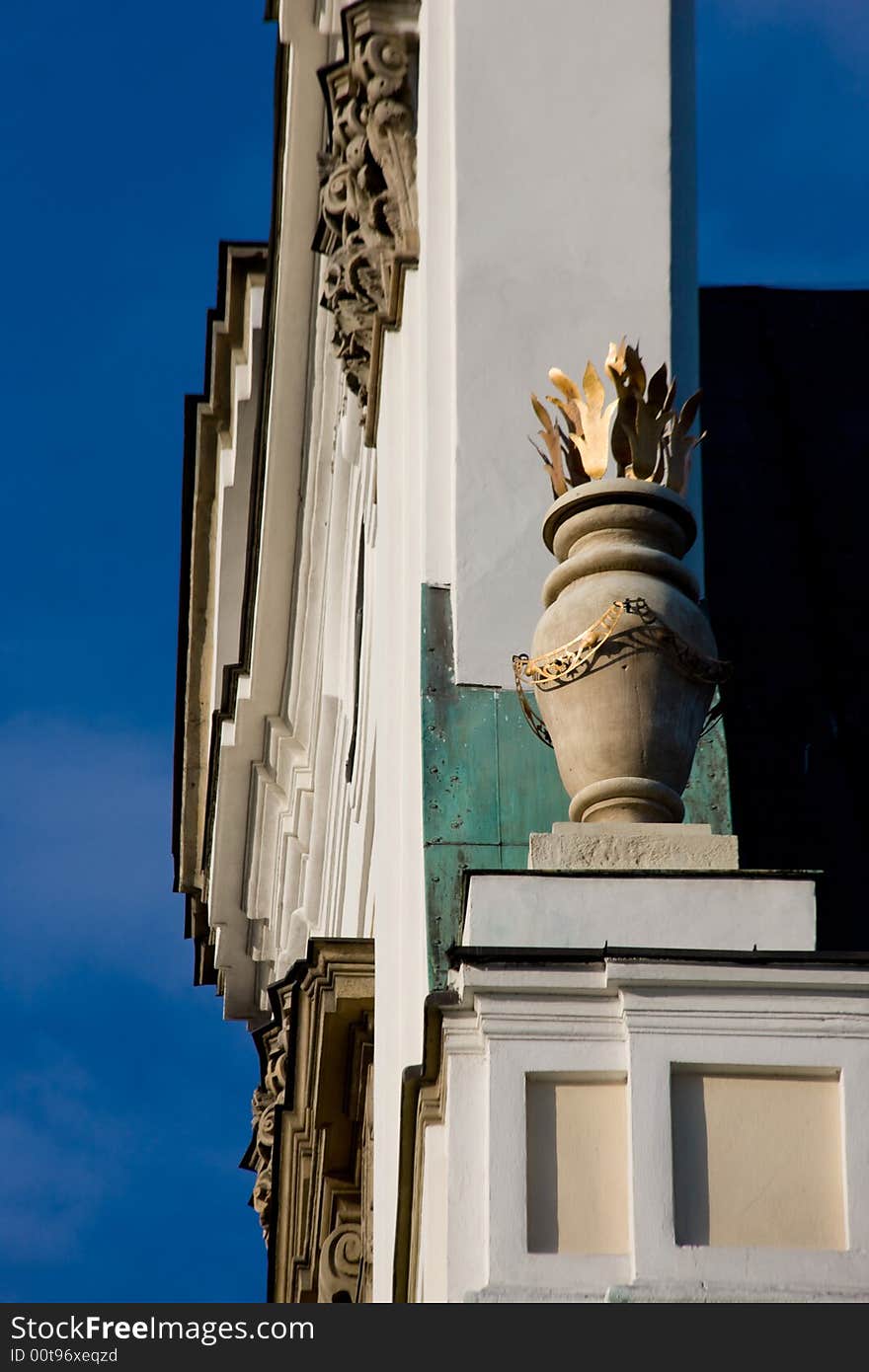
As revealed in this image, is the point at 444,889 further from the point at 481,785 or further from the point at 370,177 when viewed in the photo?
the point at 370,177

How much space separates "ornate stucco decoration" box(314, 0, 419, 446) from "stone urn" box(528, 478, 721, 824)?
16.7 ft

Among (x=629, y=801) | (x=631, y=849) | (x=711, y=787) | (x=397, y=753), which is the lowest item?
(x=631, y=849)

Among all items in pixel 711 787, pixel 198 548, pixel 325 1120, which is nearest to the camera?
pixel 711 787

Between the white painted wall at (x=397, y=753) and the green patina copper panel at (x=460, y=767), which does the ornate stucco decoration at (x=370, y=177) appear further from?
the green patina copper panel at (x=460, y=767)

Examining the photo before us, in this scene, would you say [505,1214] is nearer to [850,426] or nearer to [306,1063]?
[306,1063]

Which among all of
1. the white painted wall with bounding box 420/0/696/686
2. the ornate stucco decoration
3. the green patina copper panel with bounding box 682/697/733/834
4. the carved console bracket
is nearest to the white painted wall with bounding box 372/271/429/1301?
the white painted wall with bounding box 420/0/696/686

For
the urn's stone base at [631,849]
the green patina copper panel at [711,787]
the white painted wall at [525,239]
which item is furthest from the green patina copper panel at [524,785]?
Answer: the urn's stone base at [631,849]

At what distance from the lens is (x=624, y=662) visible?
1255 centimetres

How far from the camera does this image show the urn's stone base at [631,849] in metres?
12.2

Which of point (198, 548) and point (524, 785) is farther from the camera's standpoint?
point (198, 548)

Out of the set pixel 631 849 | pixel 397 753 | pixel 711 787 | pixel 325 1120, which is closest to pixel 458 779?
pixel 711 787

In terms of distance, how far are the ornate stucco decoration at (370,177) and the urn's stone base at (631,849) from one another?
19.5ft

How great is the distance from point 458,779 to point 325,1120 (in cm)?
608

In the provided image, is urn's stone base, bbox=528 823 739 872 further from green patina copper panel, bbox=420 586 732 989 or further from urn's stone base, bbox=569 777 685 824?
green patina copper panel, bbox=420 586 732 989
